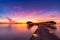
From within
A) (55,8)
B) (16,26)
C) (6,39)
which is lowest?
(6,39)

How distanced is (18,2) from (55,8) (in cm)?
47

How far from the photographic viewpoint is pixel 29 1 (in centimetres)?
192

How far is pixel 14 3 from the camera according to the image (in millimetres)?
1933

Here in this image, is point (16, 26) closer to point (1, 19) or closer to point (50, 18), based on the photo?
point (1, 19)

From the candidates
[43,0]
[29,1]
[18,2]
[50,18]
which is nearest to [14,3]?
[18,2]

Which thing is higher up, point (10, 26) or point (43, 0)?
point (43, 0)

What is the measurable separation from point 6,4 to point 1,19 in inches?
8.0

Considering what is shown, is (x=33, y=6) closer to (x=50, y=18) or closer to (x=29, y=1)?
(x=29, y=1)

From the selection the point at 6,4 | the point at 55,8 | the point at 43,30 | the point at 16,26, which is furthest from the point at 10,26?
the point at 55,8

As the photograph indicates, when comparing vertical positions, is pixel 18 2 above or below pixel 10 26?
above

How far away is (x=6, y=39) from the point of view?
187 cm

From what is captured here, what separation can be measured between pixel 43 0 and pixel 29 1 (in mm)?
177

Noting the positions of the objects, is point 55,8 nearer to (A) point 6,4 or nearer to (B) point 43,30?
(B) point 43,30

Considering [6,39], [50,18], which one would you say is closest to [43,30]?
A: [50,18]
